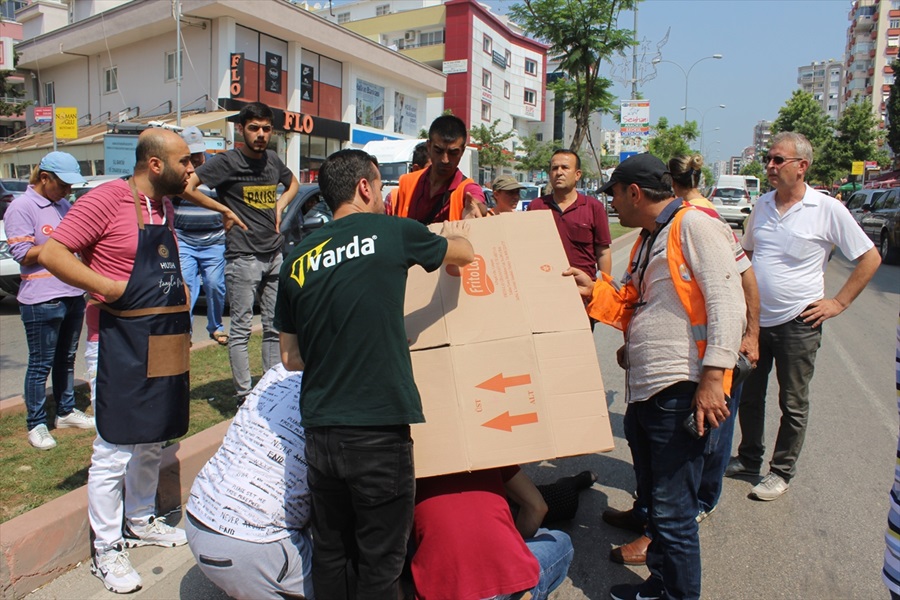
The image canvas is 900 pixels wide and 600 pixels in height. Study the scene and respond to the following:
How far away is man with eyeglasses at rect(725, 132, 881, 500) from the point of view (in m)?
3.71

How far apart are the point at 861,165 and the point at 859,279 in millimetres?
50137

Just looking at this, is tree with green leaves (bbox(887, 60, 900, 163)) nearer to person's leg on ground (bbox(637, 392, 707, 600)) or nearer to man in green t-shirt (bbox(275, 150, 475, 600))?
person's leg on ground (bbox(637, 392, 707, 600))

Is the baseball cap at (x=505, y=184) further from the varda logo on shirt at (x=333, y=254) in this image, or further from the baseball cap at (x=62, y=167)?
the varda logo on shirt at (x=333, y=254)

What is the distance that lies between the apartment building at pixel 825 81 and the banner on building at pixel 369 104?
139213mm

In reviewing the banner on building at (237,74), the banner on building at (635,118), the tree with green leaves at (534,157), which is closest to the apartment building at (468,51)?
the tree with green leaves at (534,157)

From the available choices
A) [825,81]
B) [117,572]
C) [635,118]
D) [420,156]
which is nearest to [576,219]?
[420,156]

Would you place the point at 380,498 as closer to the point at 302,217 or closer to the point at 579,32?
the point at 302,217

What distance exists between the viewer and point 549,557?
258 cm

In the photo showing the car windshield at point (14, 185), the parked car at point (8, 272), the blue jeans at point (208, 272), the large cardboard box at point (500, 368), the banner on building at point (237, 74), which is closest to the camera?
the large cardboard box at point (500, 368)

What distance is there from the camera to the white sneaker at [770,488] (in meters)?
3.89

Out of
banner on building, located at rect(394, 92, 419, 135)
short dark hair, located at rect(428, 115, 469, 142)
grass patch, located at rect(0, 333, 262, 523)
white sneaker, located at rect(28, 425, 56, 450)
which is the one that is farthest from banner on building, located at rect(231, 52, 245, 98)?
short dark hair, located at rect(428, 115, 469, 142)

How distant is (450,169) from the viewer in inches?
143

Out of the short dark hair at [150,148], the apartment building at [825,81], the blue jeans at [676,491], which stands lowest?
the blue jeans at [676,491]

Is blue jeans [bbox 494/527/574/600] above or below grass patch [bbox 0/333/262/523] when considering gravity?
above
